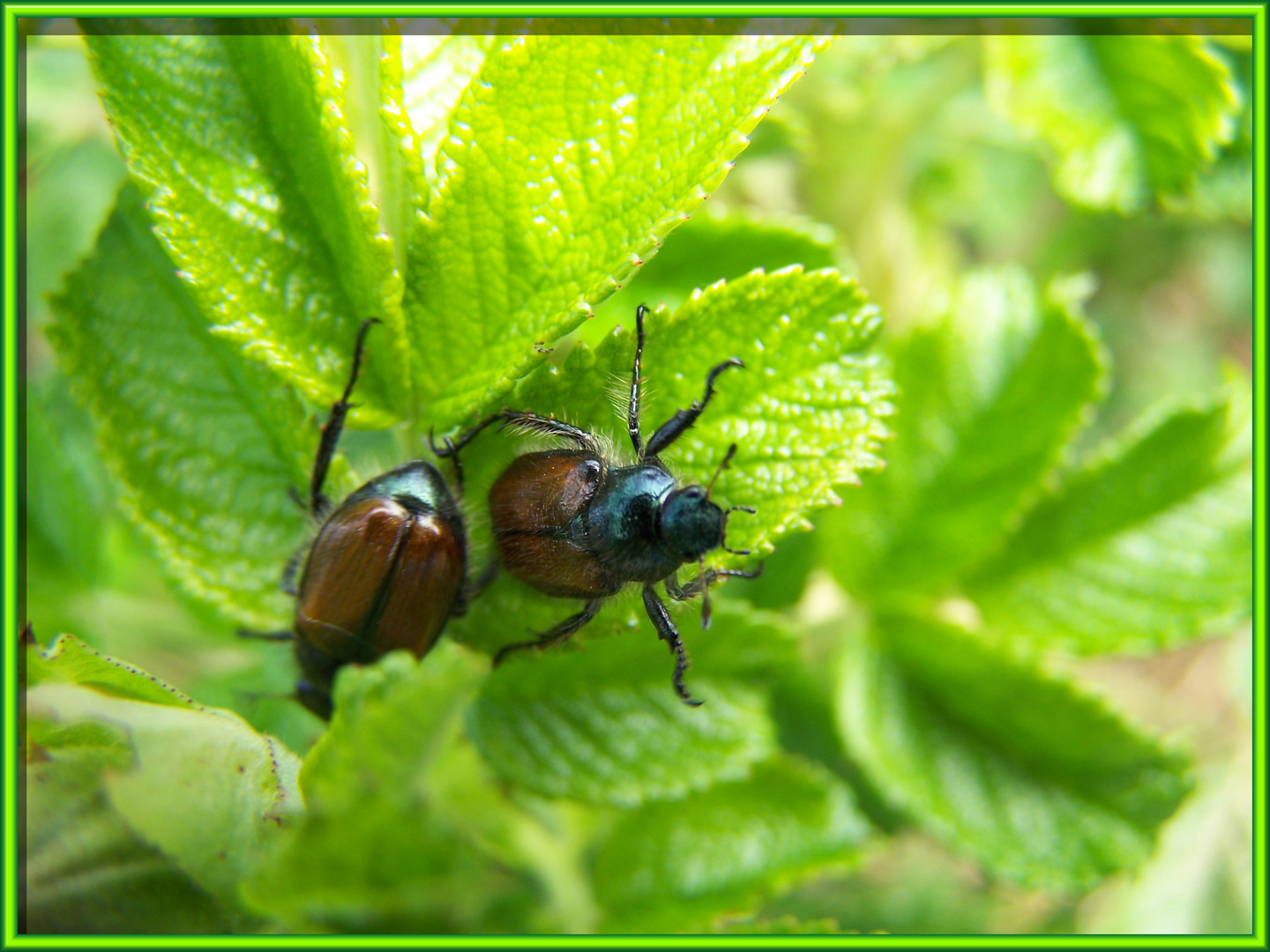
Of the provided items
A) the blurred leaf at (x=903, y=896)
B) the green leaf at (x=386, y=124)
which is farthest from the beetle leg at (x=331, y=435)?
the blurred leaf at (x=903, y=896)

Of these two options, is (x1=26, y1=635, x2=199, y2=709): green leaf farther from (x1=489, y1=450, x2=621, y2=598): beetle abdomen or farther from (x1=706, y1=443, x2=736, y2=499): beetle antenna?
(x1=706, y1=443, x2=736, y2=499): beetle antenna

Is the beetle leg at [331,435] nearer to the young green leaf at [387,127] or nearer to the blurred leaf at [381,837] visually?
the young green leaf at [387,127]

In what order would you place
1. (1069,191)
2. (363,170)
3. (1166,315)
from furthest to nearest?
(1166,315) < (1069,191) < (363,170)

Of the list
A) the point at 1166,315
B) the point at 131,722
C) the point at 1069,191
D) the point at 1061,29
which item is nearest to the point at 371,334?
the point at 131,722

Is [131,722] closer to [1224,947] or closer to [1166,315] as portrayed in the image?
[1224,947]

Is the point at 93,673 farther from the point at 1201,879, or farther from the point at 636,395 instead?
the point at 1201,879

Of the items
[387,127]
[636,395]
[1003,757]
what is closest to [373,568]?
[636,395]

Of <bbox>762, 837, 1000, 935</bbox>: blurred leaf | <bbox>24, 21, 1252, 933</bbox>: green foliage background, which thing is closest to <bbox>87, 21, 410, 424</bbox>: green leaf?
<bbox>24, 21, 1252, 933</bbox>: green foliage background
